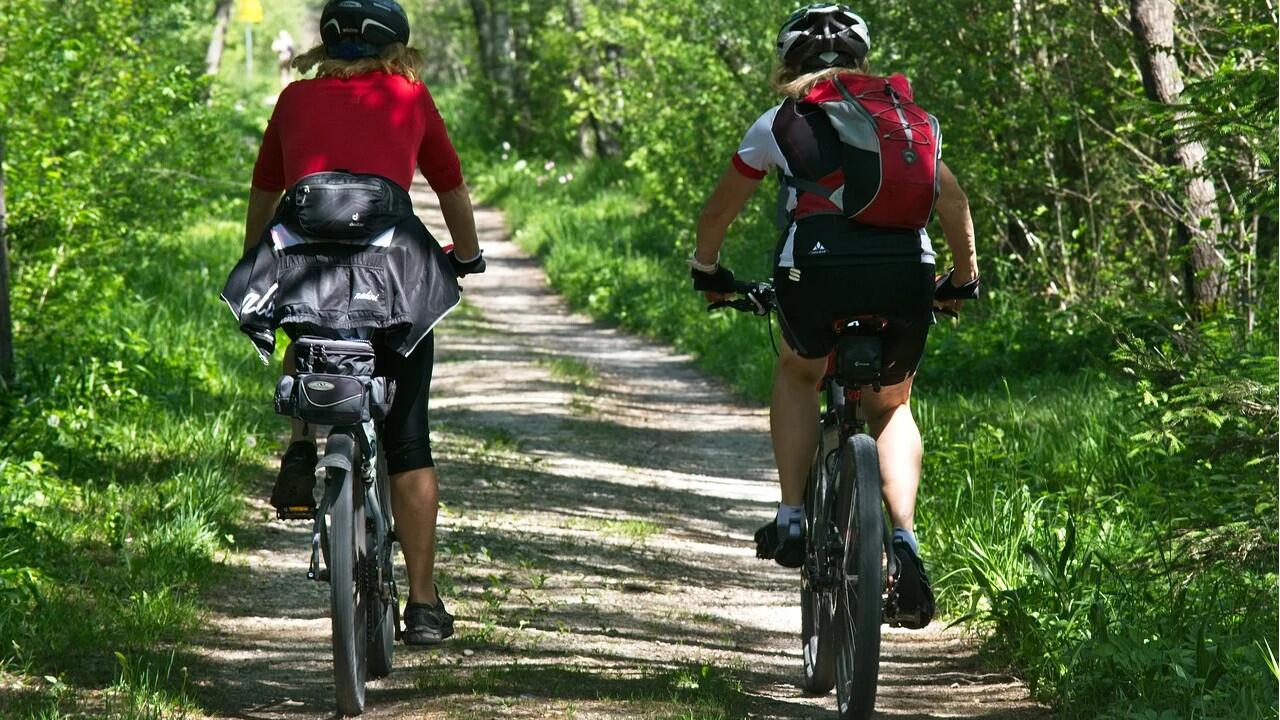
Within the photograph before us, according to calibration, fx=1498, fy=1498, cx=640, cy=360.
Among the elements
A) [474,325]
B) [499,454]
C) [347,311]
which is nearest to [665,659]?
[347,311]

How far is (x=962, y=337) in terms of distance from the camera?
10922mm

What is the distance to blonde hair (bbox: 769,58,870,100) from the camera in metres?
4.08

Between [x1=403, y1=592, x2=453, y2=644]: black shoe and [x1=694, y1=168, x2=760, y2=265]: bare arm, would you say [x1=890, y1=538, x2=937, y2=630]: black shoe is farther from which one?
[x1=403, y1=592, x2=453, y2=644]: black shoe

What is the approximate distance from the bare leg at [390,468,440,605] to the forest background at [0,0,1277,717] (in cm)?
75

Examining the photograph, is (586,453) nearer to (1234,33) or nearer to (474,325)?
(1234,33)

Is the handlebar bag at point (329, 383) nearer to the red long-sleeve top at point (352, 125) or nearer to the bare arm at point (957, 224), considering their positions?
the red long-sleeve top at point (352, 125)

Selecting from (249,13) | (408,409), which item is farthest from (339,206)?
(249,13)

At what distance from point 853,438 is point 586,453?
16.6 feet

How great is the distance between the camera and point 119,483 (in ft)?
22.9

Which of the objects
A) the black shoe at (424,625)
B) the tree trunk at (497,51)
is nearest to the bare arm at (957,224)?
the black shoe at (424,625)

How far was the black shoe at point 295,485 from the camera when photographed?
160 inches

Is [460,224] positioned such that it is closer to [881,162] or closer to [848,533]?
[881,162]

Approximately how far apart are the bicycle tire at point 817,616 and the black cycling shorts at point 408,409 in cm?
113

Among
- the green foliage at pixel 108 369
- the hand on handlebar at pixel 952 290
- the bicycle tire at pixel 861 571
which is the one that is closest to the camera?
the bicycle tire at pixel 861 571
